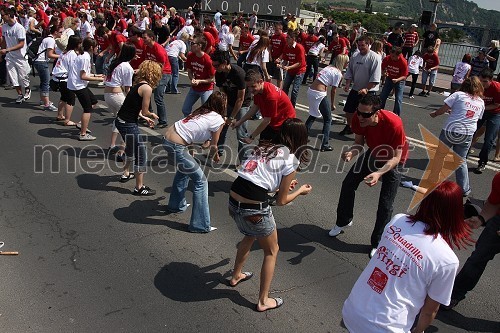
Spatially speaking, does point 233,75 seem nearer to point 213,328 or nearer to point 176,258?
point 176,258

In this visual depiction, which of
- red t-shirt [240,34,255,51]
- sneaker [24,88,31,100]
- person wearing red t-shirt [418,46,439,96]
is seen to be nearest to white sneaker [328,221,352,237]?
Answer: sneaker [24,88,31,100]

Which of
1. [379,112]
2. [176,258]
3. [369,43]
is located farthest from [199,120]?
[369,43]

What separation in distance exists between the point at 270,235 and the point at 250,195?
0.42 metres

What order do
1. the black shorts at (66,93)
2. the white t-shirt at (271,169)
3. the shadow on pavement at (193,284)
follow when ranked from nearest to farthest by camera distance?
the white t-shirt at (271,169) → the shadow on pavement at (193,284) → the black shorts at (66,93)

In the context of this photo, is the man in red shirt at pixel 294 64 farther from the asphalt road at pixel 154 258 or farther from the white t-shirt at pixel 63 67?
the white t-shirt at pixel 63 67

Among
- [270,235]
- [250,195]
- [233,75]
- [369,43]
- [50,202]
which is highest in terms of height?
[369,43]

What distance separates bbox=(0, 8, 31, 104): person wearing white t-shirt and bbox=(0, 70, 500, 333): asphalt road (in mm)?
3907

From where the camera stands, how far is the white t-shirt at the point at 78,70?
8328 mm

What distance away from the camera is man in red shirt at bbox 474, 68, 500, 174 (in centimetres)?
758

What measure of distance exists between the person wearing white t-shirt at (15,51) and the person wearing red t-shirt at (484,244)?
10238mm

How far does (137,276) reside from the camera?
14.8 feet

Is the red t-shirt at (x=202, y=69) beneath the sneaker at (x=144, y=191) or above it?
above

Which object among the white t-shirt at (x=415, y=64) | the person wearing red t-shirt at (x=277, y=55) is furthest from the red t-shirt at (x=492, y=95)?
the white t-shirt at (x=415, y=64)

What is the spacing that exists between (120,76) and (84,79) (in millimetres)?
1226
